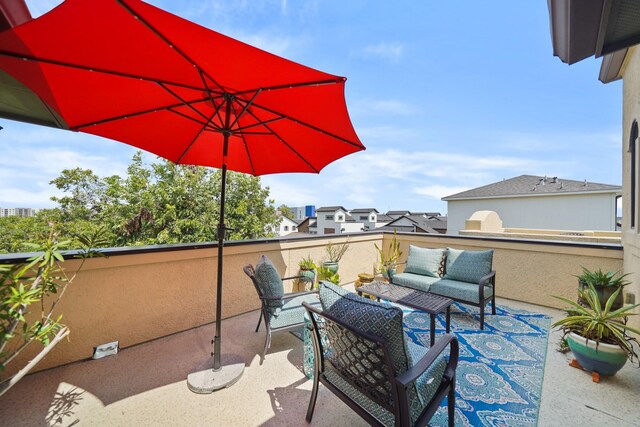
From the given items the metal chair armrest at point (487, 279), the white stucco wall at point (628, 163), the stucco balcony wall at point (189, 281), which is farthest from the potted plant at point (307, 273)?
the white stucco wall at point (628, 163)

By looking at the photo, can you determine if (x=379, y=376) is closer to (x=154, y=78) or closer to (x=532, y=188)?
(x=154, y=78)

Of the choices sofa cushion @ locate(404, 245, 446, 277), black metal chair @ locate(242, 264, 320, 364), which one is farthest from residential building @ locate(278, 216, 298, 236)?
black metal chair @ locate(242, 264, 320, 364)

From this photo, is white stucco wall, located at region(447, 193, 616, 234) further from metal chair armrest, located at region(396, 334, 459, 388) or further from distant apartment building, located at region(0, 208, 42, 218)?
distant apartment building, located at region(0, 208, 42, 218)

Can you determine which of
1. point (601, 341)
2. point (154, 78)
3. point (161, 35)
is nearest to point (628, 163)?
point (601, 341)

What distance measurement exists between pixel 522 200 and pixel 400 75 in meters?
13.2

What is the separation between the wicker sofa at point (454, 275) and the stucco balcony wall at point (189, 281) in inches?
44.0

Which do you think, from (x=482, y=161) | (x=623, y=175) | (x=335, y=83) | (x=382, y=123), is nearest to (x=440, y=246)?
(x=623, y=175)

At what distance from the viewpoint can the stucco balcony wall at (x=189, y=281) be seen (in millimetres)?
2650

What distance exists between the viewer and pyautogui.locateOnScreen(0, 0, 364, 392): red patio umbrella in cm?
127

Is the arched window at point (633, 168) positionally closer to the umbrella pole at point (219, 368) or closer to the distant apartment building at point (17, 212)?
the umbrella pole at point (219, 368)

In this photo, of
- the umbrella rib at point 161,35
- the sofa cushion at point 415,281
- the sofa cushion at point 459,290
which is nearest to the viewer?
the umbrella rib at point 161,35

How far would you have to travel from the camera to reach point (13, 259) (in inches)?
83.9

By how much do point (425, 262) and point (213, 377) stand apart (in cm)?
364

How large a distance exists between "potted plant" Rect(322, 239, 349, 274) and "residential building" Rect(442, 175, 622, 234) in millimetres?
15036
